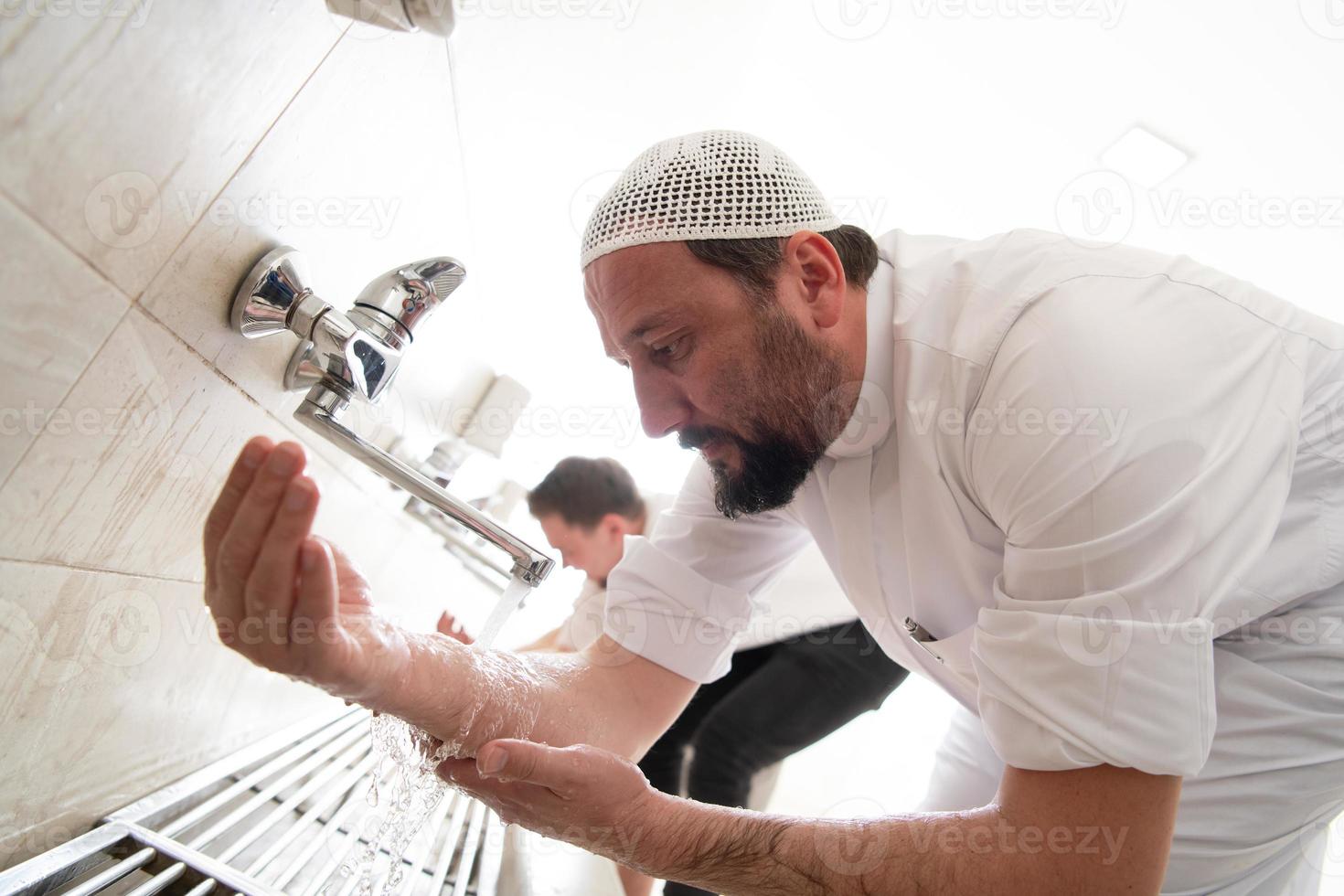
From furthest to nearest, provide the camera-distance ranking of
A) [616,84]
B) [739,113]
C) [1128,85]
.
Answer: [739,113], [1128,85], [616,84]

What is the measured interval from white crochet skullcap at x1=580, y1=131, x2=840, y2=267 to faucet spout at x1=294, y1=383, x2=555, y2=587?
280mm

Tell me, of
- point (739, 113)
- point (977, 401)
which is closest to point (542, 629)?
point (739, 113)

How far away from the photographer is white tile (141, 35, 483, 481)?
51 centimetres

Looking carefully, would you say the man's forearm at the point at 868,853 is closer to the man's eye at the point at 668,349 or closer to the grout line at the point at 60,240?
the man's eye at the point at 668,349

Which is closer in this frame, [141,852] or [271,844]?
[141,852]

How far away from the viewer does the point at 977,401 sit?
65 cm

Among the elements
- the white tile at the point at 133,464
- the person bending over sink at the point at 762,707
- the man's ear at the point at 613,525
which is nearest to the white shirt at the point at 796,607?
the person bending over sink at the point at 762,707

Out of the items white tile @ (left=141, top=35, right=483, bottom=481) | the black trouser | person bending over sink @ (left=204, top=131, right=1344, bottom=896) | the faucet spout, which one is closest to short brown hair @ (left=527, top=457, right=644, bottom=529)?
the black trouser

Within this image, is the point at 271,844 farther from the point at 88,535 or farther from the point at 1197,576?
the point at 1197,576

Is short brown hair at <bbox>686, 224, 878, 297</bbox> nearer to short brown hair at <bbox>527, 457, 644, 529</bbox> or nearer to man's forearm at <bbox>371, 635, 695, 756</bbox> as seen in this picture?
man's forearm at <bbox>371, 635, 695, 756</bbox>

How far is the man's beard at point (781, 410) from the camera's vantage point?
0.73m

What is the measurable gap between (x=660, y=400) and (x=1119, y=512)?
0.40 meters

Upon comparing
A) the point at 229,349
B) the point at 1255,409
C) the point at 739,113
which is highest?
the point at 739,113

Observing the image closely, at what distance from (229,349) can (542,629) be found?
226cm
